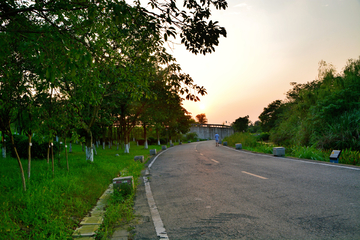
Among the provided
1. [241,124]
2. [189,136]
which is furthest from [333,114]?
[241,124]

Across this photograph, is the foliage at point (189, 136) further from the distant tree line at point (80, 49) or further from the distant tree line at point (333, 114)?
the distant tree line at point (80, 49)

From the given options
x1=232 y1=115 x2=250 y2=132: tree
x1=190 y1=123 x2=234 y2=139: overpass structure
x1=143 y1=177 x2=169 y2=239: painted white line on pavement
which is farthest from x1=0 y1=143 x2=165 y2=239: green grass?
x1=232 y1=115 x2=250 y2=132: tree

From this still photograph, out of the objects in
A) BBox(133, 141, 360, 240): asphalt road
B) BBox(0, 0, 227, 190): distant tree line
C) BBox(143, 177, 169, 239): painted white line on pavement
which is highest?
BBox(0, 0, 227, 190): distant tree line

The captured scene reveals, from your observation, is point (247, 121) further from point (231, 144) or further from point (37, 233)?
point (37, 233)

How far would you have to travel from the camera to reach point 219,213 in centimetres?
462

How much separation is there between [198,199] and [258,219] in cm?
190

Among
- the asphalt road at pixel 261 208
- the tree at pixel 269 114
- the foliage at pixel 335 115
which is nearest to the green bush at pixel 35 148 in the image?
the asphalt road at pixel 261 208

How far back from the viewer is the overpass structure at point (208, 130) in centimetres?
8450

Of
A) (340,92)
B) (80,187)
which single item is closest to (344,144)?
(340,92)

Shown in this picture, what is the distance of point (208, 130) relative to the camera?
9019 cm

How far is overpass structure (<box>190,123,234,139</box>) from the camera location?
84.5 m

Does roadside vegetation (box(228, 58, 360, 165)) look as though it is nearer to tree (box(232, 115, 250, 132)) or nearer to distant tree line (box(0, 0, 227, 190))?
distant tree line (box(0, 0, 227, 190))

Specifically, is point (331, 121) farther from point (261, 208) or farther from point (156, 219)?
point (156, 219)

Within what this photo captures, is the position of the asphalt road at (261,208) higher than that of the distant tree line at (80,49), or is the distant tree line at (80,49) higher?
the distant tree line at (80,49)
